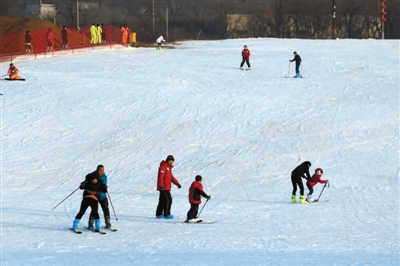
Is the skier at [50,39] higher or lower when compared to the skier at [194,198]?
higher

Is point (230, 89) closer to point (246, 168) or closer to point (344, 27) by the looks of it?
point (246, 168)

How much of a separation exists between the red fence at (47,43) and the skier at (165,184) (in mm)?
23093

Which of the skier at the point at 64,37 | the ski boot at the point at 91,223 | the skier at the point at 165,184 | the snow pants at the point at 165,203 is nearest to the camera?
the ski boot at the point at 91,223

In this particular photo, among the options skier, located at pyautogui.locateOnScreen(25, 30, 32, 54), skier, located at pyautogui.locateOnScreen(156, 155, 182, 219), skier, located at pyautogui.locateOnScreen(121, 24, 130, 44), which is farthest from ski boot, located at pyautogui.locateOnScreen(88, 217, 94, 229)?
skier, located at pyautogui.locateOnScreen(121, 24, 130, 44)

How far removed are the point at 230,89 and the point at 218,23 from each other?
2274 inches

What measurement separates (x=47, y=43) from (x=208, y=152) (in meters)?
20.1

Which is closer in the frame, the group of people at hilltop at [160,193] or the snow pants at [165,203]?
the group of people at hilltop at [160,193]

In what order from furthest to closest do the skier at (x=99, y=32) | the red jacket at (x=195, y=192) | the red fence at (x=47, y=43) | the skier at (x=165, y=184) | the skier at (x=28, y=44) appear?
the skier at (x=99, y=32)
the red fence at (x=47, y=43)
the skier at (x=28, y=44)
the skier at (x=165, y=184)
the red jacket at (x=195, y=192)

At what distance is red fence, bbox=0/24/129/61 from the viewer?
36.8 m

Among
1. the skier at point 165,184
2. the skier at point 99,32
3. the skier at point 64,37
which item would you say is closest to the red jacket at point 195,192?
the skier at point 165,184

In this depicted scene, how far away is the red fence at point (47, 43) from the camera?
121ft

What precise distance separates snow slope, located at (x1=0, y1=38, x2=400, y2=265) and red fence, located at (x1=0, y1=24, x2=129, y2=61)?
191 centimetres

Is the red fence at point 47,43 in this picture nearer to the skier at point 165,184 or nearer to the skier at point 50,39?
the skier at point 50,39

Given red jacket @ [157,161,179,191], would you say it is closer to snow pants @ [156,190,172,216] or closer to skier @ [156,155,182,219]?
skier @ [156,155,182,219]
